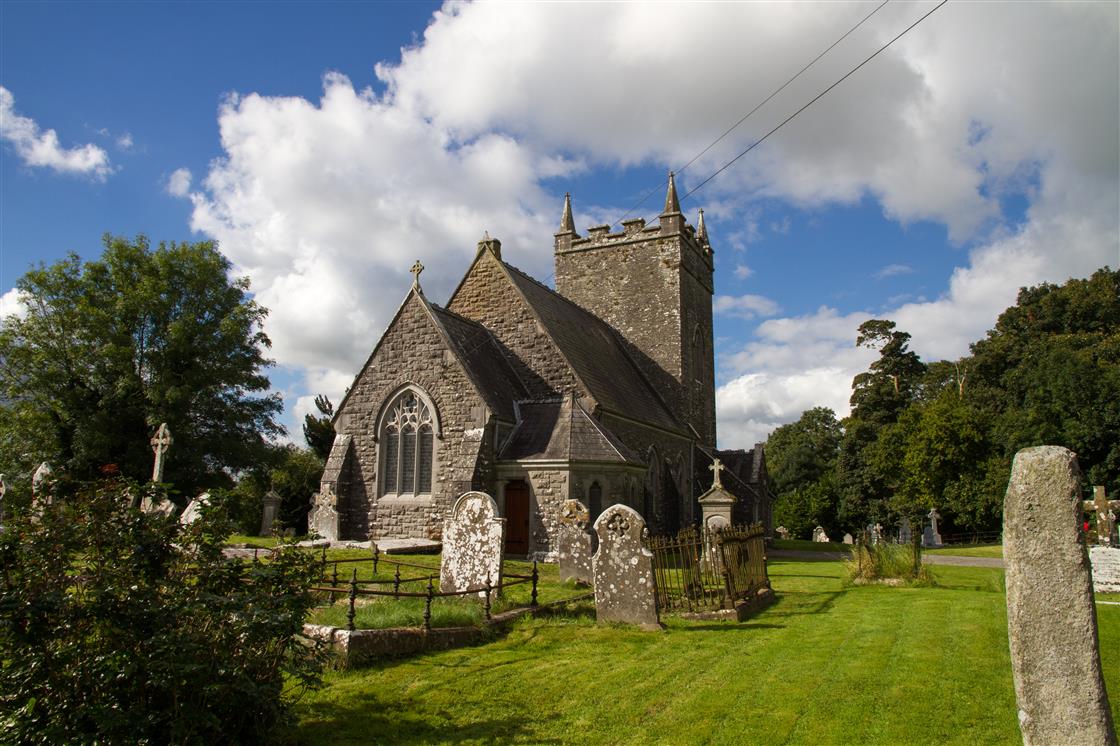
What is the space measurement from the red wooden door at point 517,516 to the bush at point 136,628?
532 inches

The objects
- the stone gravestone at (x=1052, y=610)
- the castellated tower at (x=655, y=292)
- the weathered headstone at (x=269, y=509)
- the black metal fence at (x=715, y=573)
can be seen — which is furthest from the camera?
the castellated tower at (x=655, y=292)

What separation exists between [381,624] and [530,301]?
15740mm

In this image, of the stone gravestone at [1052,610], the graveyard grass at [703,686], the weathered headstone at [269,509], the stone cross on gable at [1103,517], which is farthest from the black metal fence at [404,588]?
the stone cross on gable at [1103,517]

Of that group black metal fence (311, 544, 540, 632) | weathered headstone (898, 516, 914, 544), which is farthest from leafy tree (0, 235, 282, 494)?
weathered headstone (898, 516, 914, 544)

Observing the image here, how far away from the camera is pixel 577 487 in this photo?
730 inches

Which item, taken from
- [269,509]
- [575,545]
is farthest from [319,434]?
[575,545]

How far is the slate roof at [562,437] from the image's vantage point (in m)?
18.8

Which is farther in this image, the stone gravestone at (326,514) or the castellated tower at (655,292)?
the castellated tower at (655,292)

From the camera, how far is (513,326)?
2286 centimetres

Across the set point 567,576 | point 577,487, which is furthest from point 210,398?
point 567,576

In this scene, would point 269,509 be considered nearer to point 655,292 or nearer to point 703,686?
point 655,292

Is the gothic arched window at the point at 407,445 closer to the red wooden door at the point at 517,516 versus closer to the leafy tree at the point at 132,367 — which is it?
the red wooden door at the point at 517,516

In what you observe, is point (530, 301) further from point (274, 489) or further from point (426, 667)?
point (426, 667)

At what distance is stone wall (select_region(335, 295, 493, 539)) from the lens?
18.9 metres
